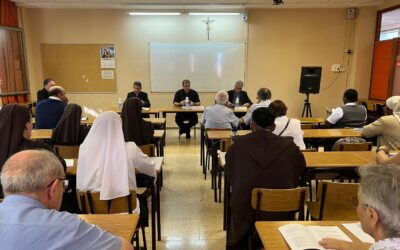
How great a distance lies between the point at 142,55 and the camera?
780 cm

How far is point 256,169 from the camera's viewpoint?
7.23ft

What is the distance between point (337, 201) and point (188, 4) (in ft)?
20.2

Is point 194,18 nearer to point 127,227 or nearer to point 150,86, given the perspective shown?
point 150,86

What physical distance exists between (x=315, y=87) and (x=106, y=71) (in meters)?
5.24

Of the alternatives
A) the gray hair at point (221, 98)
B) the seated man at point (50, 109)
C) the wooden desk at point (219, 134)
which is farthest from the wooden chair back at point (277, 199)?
the seated man at point (50, 109)

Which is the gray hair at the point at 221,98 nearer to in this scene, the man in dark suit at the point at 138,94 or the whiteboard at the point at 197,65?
the man in dark suit at the point at 138,94

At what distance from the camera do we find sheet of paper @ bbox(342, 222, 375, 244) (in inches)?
59.3

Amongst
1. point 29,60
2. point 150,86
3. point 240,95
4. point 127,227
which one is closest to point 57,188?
point 127,227

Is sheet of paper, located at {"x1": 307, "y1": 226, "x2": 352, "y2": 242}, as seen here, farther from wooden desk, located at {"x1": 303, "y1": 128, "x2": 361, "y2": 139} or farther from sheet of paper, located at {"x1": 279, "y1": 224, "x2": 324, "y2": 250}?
wooden desk, located at {"x1": 303, "y1": 128, "x2": 361, "y2": 139}

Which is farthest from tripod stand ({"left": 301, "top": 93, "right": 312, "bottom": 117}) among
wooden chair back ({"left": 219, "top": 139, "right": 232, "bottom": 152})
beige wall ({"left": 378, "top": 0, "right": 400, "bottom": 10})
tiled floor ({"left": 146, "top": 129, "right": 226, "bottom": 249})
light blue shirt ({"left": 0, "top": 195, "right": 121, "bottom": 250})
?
light blue shirt ({"left": 0, "top": 195, "right": 121, "bottom": 250})

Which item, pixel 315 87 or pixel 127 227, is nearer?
pixel 127 227

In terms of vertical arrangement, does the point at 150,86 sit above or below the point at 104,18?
below

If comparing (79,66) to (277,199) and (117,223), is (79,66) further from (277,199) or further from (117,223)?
(277,199)

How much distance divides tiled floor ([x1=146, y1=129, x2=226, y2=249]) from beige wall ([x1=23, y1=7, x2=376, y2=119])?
340 centimetres
